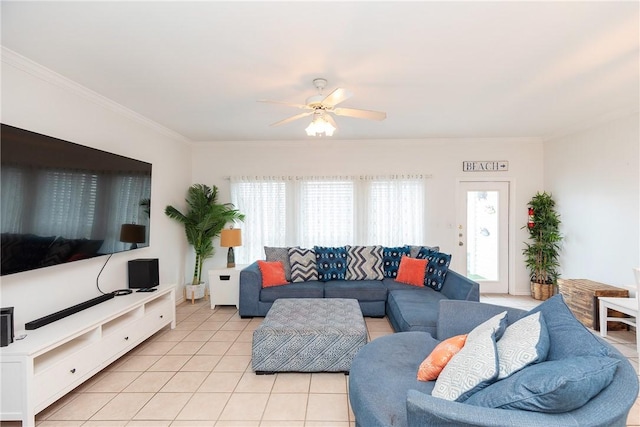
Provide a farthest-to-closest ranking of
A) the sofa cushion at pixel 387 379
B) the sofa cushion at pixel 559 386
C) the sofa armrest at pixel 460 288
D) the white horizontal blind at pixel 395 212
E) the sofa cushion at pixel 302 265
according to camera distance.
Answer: the white horizontal blind at pixel 395 212 → the sofa cushion at pixel 302 265 → the sofa armrest at pixel 460 288 → the sofa cushion at pixel 387 379 → the sofa cushion at pixel 559 386

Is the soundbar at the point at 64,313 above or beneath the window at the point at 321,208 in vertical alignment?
beneath

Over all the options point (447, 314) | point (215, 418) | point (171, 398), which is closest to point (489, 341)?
point (447, 314)

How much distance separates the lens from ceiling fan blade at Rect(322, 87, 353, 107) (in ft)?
7.45

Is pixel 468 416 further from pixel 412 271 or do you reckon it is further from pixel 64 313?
pixel 412 271

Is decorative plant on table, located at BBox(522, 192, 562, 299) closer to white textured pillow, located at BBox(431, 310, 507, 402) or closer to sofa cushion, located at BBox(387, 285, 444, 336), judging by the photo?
sofa cushion, located at BBox(387, 285, 444, 336)

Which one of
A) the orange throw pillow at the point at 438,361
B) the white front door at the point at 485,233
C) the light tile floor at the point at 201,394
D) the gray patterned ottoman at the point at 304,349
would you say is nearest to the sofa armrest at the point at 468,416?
the orange throw pillow at the point at 438,361

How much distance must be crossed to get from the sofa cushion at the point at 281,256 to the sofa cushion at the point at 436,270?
72.6 inches

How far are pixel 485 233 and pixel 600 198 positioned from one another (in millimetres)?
1558

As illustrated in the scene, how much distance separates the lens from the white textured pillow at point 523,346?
1.37 metres

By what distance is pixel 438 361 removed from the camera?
5.74ft

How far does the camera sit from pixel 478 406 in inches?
48.9

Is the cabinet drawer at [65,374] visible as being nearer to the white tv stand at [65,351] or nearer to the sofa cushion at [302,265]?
the white tv stand at [65,351]

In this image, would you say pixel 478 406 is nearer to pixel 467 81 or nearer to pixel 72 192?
pixel 467 81

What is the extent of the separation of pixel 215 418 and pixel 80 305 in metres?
1.59
